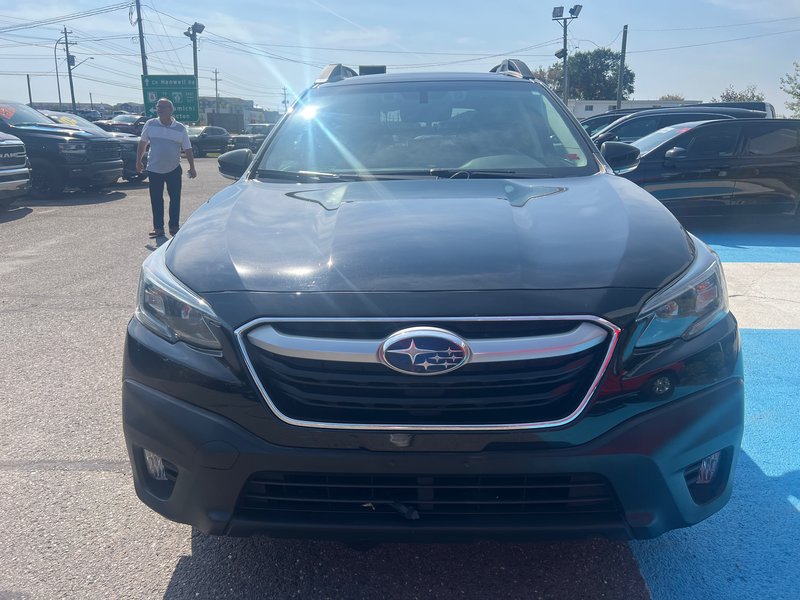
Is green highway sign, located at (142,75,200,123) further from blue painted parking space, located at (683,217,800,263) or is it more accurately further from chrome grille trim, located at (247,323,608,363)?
chrome grille trim, located at (247,323,608,363)

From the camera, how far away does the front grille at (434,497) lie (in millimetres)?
1976

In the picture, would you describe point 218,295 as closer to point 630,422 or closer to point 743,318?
point 630,422

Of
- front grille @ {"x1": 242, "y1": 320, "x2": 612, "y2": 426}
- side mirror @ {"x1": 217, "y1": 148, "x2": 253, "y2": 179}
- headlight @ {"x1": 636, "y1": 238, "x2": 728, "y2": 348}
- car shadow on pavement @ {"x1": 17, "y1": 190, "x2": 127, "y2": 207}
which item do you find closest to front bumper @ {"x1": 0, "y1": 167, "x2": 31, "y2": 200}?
car shadow on pavement @ {"x1": 17, "y1": 190, "x2": 127, "y2": 207}

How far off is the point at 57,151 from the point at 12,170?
229 centimetres

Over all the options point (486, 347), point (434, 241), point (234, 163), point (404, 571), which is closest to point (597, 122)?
point (234, 163)

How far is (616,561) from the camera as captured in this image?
2523mm

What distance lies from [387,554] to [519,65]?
3.52 metres

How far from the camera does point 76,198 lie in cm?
1428

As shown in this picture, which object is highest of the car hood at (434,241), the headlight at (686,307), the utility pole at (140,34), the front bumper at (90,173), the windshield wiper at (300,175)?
the utility pole at (140,34)

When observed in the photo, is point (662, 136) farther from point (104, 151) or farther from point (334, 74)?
point (104, 151)

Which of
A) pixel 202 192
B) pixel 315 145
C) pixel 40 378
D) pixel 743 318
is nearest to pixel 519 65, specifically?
pixel 315 145

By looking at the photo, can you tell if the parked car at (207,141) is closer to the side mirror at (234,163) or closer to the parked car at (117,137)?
the parked car at (117,137)

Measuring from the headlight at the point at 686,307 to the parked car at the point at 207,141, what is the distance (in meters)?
32.8

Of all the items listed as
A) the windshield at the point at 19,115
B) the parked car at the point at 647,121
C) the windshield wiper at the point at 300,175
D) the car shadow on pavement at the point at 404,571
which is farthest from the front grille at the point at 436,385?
the windshield at the point at 19,115
